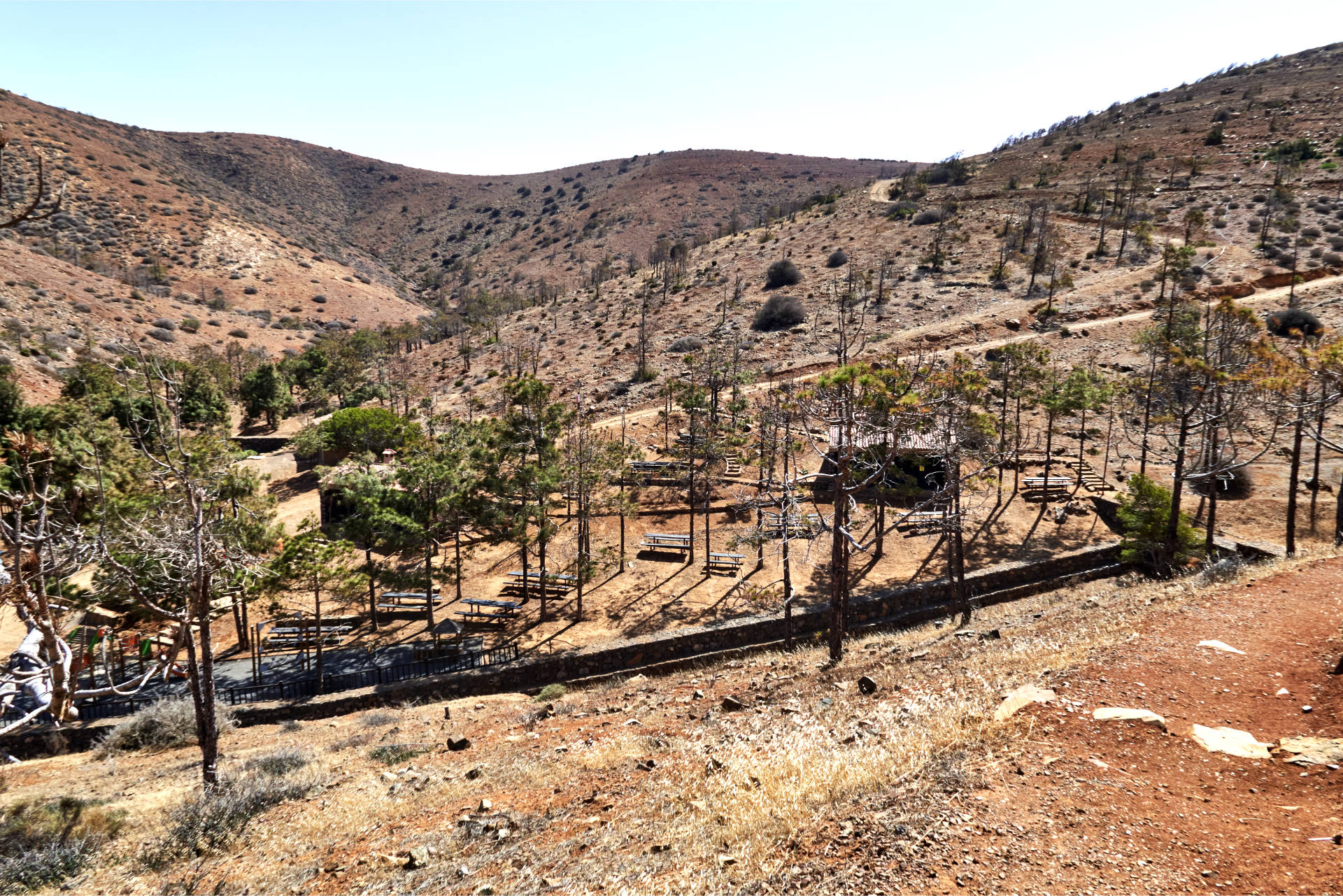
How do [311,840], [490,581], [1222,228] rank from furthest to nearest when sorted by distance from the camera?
[1222,228] < [490,581] < [311,840]

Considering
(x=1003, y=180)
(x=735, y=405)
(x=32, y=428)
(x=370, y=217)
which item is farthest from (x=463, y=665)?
(x=370, y=217)

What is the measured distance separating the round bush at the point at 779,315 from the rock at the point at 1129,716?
49593 millimetres

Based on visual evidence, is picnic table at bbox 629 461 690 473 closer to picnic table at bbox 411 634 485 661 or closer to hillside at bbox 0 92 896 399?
picnic table at bbox 411 634 485 661

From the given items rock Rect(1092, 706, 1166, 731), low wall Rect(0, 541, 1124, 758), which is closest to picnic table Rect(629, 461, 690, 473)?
low wall Rect(0, 541, 1124, 758)

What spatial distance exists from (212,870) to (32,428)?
32.4m

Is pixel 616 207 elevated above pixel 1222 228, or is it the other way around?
pixel 616 207

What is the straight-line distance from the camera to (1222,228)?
195ft

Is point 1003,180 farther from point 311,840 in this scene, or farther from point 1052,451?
point 311,840

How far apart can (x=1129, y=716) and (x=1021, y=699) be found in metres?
1.29

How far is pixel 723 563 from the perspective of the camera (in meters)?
27.6

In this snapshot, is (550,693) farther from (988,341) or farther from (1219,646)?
(988,341)

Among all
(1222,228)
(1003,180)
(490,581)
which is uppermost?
(1003,180)

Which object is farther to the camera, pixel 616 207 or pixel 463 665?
pixel 616 207

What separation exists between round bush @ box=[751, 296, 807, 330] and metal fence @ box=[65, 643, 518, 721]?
136 feet
